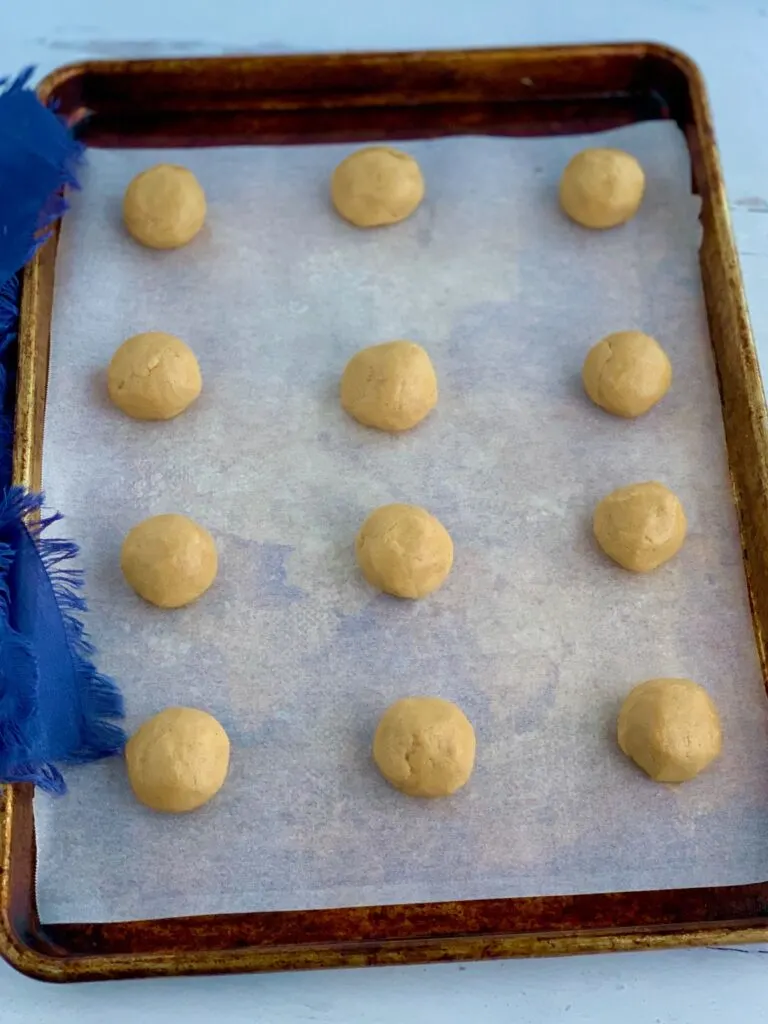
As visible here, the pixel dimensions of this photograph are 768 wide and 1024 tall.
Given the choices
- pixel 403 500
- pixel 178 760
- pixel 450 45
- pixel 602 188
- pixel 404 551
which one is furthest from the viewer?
pixel 450 45

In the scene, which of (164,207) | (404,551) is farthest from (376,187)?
(404,551)

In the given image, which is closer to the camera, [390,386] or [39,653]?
[39,653]

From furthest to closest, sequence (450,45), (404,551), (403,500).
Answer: (450,45) < (403,500) < (404,551)

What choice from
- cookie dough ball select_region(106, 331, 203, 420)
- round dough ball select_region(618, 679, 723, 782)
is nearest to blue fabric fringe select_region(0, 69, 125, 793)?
cookie dough ball select_region(106, 331, 203, 420)

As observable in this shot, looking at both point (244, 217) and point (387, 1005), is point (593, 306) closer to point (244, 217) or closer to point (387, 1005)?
point (244, 217)

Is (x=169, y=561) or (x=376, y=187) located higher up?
(x=376, y=187)

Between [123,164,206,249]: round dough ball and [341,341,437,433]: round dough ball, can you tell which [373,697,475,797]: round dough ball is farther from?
[123,164,206,249]: round dough ball

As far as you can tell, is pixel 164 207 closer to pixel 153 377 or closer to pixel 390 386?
pixel 153 377
